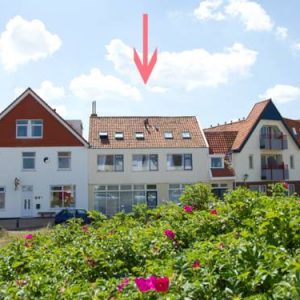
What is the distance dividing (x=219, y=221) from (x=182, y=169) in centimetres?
3032

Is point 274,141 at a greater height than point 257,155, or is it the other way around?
point 274,141

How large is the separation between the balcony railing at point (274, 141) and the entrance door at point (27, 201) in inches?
761

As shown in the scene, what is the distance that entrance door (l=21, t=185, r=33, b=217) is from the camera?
34.9 m

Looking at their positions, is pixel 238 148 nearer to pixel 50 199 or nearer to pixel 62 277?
pixel 50 199

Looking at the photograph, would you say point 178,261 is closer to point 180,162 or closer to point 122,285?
point 122,285

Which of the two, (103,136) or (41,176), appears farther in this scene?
(103,136)

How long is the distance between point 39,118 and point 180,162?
11.5m

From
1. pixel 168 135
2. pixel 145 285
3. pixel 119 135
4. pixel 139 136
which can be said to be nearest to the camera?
pixel 145 285

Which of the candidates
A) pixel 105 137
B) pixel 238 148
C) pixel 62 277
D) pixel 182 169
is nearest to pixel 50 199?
pixel 105 137

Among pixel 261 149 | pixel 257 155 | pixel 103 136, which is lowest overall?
pixel 257 155

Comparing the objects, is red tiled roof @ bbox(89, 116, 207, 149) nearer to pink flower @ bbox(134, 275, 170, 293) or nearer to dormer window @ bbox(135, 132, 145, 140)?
dormer window @ bbox(135, 132, 145, 140)

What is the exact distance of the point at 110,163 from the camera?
119 feet

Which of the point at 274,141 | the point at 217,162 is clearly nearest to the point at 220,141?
the point at 217,162

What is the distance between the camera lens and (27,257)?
651 cm
